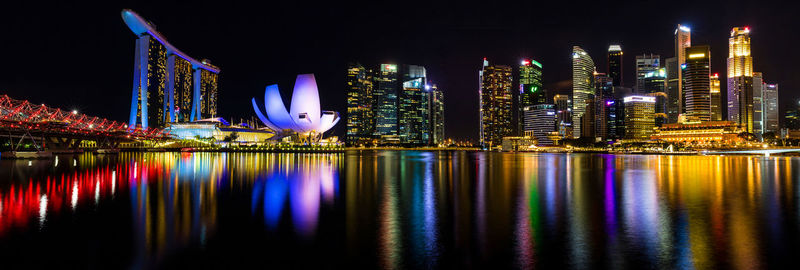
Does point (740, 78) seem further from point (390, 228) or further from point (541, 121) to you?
point (390, 228)

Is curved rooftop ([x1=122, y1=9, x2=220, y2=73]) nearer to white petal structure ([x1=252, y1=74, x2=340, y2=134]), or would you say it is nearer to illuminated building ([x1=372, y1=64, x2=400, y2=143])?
white petal structure ([x1=252, y1=74, x2=340, y2=134])

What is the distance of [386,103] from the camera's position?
145m

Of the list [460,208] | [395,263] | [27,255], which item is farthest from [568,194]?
[27,255]

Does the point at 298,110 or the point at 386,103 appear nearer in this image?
the point at 298,110

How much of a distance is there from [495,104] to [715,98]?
6456 cm

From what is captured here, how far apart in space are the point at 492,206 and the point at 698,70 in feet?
458

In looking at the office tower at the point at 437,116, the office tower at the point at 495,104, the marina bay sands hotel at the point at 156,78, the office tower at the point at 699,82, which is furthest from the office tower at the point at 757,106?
the marina bay sands hotel at the point at 156,78

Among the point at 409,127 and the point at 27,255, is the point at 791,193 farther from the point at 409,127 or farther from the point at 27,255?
the point at 409,127

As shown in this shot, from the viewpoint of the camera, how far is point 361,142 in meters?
137

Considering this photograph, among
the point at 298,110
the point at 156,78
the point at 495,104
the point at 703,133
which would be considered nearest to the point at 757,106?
the point at 703,133

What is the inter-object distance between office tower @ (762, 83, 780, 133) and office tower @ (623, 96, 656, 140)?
47694 mm

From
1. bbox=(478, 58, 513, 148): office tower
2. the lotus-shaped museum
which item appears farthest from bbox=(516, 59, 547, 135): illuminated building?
the lotus-shaped museum

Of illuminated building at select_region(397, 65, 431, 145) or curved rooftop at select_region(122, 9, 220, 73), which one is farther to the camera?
illuminated building at select_region(397, 65, 431, 145)

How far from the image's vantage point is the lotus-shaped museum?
73.9 metres
